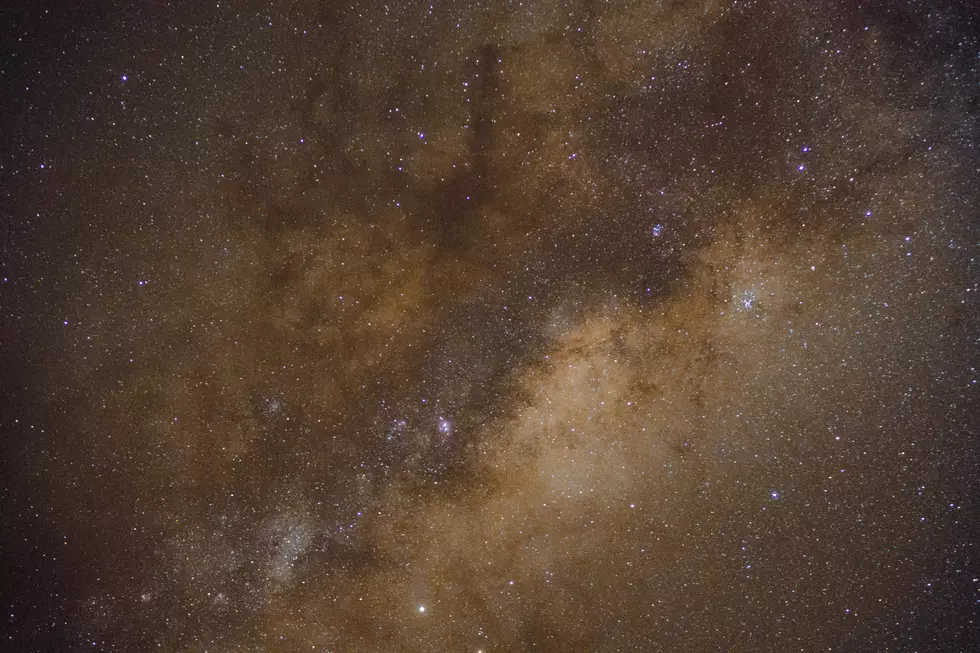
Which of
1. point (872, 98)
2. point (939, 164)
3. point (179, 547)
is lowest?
point (179, 547)

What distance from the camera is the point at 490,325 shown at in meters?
3.30

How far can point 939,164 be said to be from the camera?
282cm

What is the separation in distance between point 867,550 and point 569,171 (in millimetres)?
3507

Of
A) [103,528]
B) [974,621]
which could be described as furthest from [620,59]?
[103,528]

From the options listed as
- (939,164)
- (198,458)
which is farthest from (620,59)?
(198,458)

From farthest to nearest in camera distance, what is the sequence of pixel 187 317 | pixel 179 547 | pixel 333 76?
pixel 179 547 < pixel 187 317 < pixel 333 76

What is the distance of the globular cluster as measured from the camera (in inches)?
114

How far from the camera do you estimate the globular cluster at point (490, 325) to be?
289 cm

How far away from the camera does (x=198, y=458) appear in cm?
346

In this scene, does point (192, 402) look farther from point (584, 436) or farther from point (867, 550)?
point (867, 550)

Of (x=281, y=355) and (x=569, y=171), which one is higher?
(x=569, y=171)

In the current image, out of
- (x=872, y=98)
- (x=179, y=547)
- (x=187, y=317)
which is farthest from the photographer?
(x=179, y=547)

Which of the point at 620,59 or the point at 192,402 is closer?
the point at 620,59

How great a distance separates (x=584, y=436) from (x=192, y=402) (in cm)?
296
